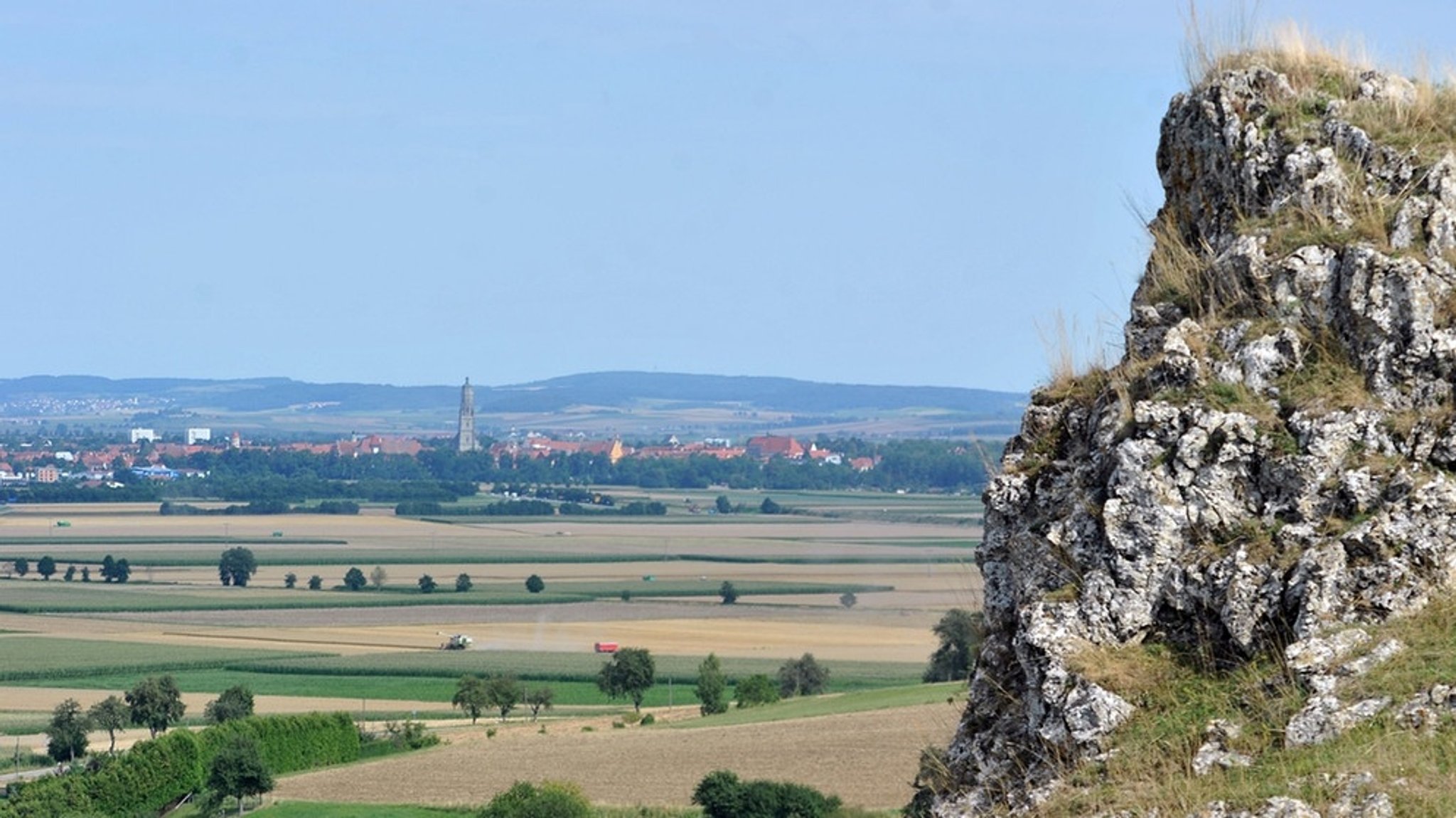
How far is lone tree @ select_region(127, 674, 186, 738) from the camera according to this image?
73.9 meters

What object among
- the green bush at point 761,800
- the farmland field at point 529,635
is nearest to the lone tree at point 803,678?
the farmland field at point 529,635

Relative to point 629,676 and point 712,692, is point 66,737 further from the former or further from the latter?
point 712,692

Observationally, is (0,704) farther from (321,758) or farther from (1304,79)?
(1304,79)

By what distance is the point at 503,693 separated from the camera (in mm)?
76125

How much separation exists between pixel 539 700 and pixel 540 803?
32387 millimetres

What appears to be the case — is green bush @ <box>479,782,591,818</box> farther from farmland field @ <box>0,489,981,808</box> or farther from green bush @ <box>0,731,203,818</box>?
green bush @ <box>0,731,203,818</box>

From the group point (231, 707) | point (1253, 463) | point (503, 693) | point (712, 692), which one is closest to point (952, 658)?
point (712, 692)

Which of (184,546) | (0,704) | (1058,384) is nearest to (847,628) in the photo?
(0,704)

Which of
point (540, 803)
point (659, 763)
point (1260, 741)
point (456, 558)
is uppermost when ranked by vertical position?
point (1260, 741)

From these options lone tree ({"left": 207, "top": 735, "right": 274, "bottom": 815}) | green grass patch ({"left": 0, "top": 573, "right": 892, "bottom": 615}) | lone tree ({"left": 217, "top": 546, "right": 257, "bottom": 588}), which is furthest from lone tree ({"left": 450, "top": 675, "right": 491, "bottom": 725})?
lone tree ({"left": 217, "top": 546, "right": 257, "bottom": 588})

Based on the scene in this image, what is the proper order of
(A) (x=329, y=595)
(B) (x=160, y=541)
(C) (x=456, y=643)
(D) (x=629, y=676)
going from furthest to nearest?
(B) (x=160, y=541), (A) (x=329, y=595), (C) (x=456, y=643), (D) (x=629, y=676)

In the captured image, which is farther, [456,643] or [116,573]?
[116,573]

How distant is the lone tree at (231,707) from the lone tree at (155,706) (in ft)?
4.14

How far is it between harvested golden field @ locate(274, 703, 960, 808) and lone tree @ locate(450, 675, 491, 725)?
10.6 metres
